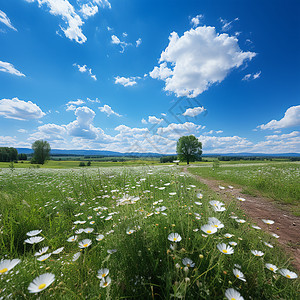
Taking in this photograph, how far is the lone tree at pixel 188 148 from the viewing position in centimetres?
4669

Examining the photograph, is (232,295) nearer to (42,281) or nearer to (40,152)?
(42,281)

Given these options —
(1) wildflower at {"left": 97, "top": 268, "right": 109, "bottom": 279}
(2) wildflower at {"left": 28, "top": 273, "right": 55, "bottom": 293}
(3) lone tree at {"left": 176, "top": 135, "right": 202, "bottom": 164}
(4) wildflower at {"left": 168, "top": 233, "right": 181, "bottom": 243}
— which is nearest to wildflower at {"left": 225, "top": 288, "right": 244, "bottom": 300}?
(4) wildflower at {"left": 168, "top": 233, "right": 181, "bottom": 243}

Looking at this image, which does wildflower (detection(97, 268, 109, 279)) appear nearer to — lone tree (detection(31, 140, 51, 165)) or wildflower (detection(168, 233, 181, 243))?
wildflower (detection(168, 233, 181, 243))

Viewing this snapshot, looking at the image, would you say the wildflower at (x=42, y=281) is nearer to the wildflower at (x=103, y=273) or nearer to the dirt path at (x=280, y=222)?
the wildflower at (x=103, y=273)

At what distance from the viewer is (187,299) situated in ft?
4.47

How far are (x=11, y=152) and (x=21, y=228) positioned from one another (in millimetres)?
100516

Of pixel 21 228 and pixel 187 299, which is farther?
pixel 21 228

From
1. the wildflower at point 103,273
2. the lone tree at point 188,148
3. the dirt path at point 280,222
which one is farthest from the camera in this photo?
the lone tree at point 188,148

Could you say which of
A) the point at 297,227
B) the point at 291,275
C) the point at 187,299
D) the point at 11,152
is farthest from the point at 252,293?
the point at 11,152

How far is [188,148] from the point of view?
46375 millimetres

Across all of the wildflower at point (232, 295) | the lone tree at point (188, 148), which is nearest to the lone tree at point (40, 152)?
the lone tree at point (188, 148)

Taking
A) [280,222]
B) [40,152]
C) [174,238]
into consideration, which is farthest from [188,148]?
[40,152]

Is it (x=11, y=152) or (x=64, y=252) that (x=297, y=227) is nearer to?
(x=64, y=252)

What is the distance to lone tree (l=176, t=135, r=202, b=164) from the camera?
46.7m
